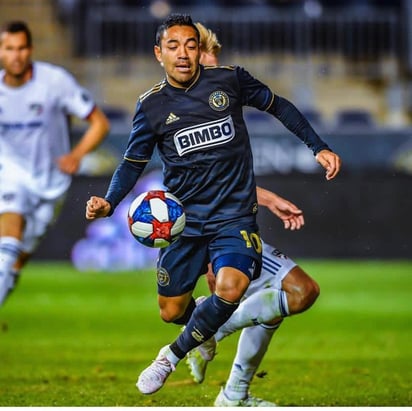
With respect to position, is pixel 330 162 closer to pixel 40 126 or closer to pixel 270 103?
pixel 270 103

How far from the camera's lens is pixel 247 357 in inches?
243

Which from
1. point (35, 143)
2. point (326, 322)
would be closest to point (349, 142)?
point (326, 322)

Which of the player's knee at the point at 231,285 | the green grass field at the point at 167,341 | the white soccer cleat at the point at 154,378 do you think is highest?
the player's knee at the point at 231,285

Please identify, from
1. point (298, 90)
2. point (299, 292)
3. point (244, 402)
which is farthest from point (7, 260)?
point (298, 90)

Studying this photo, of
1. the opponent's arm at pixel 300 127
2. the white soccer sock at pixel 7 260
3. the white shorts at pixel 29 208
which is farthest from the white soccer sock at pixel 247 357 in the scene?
the white shorts at pixel 29 208

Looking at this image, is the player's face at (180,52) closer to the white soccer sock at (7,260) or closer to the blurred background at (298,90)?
the white soccer sock at (7,260)

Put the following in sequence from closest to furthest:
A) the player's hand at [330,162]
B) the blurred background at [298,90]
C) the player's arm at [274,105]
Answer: the player's hand at [330,162], the player's arm at [274,105], the blurred background at [298,90]

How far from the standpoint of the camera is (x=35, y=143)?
30.2ft

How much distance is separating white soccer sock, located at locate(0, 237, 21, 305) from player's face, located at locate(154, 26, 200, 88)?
282 cm

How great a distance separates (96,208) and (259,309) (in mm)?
1091

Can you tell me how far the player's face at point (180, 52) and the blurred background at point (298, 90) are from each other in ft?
20.0

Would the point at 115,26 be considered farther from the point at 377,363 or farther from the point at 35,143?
the point at 377,363

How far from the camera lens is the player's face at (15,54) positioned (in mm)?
8492

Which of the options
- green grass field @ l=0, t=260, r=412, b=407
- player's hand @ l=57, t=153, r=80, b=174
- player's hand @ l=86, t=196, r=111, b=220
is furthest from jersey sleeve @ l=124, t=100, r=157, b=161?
player's hand @ l=57, t=153, r=80, b=174
